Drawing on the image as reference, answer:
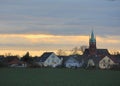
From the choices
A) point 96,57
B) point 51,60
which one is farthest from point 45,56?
point 96,57

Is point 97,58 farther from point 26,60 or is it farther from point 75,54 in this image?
point 26,60

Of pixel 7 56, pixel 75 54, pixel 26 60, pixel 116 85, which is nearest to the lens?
pixel 116 85

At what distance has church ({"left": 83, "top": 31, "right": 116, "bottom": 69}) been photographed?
5659 inches

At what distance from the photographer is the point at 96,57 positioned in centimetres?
15888

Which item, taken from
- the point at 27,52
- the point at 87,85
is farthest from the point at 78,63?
the point at 87,85

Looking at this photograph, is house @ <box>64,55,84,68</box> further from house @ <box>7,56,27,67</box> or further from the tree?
the tree

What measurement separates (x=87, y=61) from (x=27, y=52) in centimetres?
2713

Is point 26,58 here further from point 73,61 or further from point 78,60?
point 73,61

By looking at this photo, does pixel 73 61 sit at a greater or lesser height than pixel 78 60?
lesser

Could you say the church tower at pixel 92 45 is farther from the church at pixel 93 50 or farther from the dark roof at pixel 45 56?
the dark roof at pixel 45 56

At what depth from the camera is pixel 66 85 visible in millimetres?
39719

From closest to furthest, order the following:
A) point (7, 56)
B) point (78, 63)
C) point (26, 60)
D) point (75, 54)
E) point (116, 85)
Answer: point (116, 85), point (26, 60), point (7, 56), point (78, 63), point (75, 54)

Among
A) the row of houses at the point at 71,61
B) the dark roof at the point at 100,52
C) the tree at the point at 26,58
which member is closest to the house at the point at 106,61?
the row of houses at the point at 71,61

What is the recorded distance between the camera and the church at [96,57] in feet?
472
